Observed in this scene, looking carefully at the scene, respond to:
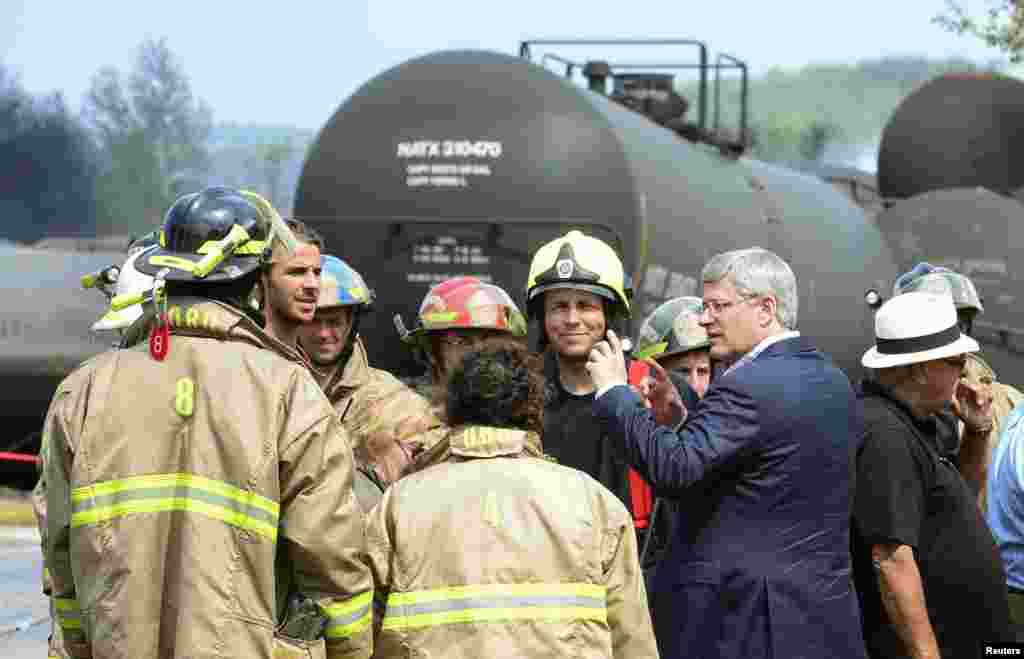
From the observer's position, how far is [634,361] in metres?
5.87

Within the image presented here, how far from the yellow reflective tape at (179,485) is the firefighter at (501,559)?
0.39 meters

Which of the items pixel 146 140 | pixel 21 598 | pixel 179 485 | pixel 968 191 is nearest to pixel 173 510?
pixel 179 485

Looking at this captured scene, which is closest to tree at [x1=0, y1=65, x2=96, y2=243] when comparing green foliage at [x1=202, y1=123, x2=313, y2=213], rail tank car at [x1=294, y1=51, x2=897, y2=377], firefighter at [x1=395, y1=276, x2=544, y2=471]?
green foliage at [x1=202, y1=123, x2=313, y2=213]

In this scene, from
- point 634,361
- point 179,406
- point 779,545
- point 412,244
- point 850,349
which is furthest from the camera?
point 850,349

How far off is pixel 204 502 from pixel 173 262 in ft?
1.92

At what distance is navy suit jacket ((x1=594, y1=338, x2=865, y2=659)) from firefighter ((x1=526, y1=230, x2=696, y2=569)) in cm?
65

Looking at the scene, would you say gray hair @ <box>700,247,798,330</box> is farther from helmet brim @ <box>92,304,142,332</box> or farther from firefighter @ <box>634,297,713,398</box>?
helmet brim @ <box>92,304,142,332</box>

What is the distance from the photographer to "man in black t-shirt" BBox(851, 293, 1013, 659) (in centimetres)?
515

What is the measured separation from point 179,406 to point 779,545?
1.70 metres

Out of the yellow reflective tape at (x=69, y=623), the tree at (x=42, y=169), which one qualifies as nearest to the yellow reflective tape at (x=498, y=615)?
the yellow reflective tape at (x=69, y=623)

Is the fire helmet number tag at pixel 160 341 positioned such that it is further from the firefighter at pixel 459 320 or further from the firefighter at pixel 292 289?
the firefighter at pixel 459 320

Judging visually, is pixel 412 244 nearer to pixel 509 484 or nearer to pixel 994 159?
pixel 509 484

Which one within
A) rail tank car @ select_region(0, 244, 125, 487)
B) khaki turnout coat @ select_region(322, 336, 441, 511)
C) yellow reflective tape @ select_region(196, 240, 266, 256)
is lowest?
rail tank car @ select_region(0, 244, 125, 487)

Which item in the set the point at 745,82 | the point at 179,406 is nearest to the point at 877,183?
the point at 745,82
